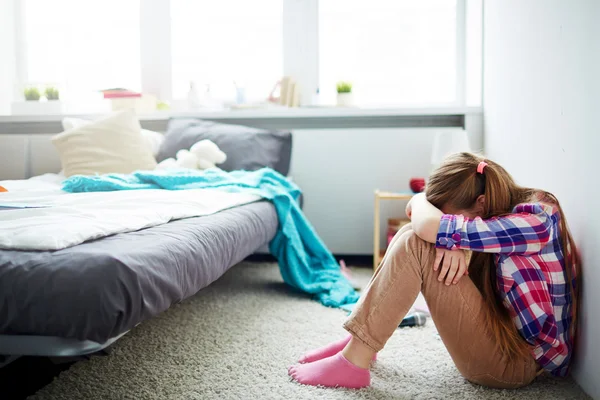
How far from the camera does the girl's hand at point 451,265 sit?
1.27 metres

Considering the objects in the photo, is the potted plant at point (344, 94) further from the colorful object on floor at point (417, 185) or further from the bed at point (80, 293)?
the bed at point (80, 293)

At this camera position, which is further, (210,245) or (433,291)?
(210,245)

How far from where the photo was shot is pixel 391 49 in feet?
11.5

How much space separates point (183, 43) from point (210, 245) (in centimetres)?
253

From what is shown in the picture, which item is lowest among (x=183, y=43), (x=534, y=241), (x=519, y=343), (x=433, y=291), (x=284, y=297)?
(x=284, y=297)

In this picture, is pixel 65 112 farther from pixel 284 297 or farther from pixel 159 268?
pixel 159 268

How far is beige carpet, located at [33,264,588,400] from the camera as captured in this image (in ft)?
4.44

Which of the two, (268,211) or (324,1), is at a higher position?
(324,1)

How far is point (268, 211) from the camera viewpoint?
90.1 inches

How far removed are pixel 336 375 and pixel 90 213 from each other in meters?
0.72

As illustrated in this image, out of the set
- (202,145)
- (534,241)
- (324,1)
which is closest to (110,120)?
(202,145)

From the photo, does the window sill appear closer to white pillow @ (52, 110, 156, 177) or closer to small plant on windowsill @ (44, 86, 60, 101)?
small plant on windowsill @ (44, 86, 60, 101)

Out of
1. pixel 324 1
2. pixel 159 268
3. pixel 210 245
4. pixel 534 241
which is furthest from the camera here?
pixel 324 1

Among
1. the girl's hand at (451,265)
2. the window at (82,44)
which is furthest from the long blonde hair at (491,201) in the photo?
the window at (82,44)
